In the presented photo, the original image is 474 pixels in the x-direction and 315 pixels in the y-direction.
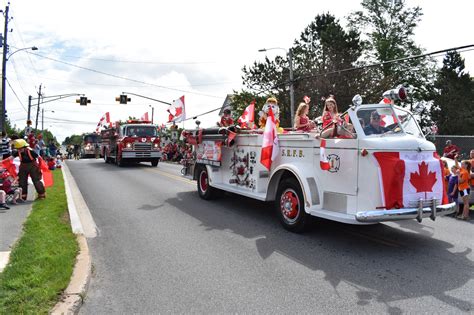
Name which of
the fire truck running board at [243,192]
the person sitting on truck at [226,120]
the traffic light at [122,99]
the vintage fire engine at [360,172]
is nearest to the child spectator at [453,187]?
the vintage fire engine at [360,172]

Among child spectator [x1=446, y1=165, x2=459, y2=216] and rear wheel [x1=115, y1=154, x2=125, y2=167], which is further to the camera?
rear wheel [x1=115, y1=154, x2=125, y2=167]

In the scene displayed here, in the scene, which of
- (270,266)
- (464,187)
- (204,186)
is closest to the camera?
(270,266)

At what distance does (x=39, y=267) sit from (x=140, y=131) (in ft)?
61.3

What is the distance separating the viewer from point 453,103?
47125 millimetres

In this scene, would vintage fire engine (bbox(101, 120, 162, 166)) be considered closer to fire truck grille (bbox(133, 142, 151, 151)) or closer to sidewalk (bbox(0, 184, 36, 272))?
fire truck grille (bbox(133, 142, 151, 151))

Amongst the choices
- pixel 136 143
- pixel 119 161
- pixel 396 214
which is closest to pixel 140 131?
pixel 136 143

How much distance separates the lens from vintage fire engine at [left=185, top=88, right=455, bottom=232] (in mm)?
5500

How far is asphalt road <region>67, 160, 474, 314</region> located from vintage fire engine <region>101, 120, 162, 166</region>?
14048mm

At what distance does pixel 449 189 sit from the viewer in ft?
28.3

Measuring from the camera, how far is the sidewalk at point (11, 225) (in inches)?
222

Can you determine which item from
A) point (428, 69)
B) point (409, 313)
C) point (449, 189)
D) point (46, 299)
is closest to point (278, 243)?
point (409, 313)

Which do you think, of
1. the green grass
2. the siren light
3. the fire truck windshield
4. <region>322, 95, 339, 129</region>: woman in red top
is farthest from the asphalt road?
the fire truck windshield

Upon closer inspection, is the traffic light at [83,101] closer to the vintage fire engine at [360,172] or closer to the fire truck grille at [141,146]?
the fire truck grille at [141,146]

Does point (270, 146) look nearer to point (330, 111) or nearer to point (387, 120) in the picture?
point (330, 111)
